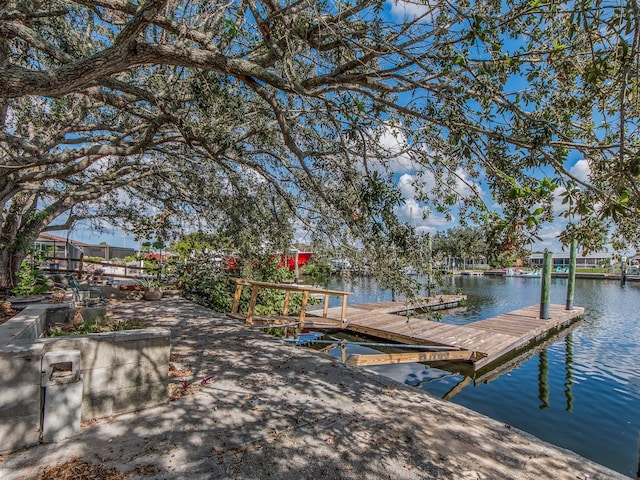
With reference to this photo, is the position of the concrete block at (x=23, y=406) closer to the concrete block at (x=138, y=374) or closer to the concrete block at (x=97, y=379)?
the concrete block at (x=97, y=379)

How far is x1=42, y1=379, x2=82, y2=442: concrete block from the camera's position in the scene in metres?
2.94

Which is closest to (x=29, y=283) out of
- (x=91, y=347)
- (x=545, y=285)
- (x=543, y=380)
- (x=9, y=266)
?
(x=9, y=266)

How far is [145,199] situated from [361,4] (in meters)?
8.39

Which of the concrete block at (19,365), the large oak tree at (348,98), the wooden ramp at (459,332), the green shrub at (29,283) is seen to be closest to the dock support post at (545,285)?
the wooden ramp at (459,332)

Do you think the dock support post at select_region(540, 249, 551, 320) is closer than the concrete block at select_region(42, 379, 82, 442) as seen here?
No

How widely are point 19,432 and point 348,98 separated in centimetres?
443

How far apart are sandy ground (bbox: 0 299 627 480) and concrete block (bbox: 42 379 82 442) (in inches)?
4.3

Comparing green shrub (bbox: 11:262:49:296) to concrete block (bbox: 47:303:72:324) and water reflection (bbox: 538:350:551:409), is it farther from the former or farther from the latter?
water reflection (bbox: 538:350:551:409)

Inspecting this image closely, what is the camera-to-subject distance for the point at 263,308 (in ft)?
35.9

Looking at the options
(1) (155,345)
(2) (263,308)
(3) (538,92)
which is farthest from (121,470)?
(2) (263,308)

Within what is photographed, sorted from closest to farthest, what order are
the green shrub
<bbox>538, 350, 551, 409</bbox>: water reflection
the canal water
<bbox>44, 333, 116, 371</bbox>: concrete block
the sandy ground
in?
1. the sandy ground
2. <bbox>44, 333, 116, 371</bbox>: concrete block
3. the canal water
4. <bbox>538, 350, 551, 409</bbox>: water reflection
5. the green shrub

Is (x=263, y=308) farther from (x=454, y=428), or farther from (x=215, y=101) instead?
(x=454, y=428)

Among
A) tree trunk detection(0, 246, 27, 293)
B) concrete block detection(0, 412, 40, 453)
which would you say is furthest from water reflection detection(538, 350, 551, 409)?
tree trunk detection(0, 246, 27, 293)

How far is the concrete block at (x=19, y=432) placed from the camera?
109 inches
